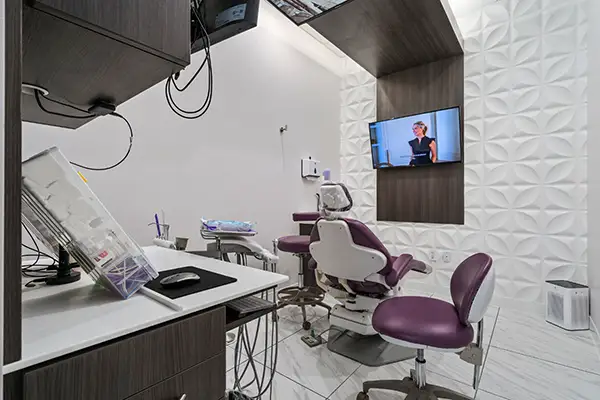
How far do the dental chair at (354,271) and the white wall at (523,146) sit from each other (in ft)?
5.03

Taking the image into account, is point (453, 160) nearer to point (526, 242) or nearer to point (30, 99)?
point (526, 242)

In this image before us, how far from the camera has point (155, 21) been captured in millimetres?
739

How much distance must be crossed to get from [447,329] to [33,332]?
4.64ft

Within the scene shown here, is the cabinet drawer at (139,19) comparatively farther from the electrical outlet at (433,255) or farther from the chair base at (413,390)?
the electrical outlet at (433,255)

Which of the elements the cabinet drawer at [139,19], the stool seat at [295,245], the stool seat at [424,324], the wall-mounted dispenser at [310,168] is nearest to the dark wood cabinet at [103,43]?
the cabinet drawer at [139,19]

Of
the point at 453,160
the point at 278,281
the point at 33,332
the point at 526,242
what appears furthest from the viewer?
the point at 453,160

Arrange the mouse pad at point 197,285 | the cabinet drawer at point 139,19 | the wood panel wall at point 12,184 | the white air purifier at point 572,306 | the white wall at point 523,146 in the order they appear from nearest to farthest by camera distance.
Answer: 1. the wood panel wall at point 12,184
2. the cabinet drawer at point 139,19
3. the mouse pad at point 197,285
4. the white air purifier at point 572,306
5. the white wall at point 523,146

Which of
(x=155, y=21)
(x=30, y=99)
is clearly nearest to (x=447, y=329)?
(x=155, y=21)

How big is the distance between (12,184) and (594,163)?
3460mm

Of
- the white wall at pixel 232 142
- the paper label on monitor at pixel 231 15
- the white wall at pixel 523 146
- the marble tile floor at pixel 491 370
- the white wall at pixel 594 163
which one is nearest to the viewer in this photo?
the paper label on monitor at pixel 231 15

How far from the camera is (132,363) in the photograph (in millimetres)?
607

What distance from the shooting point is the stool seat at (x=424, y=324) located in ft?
3.96

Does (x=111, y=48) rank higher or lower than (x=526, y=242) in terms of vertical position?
higher

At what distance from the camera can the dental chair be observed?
1741mm
